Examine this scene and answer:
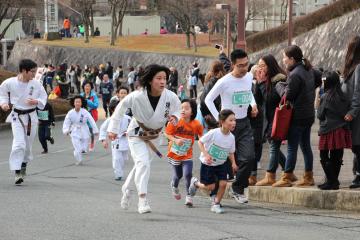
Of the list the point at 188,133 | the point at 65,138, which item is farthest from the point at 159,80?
the point at 65,138

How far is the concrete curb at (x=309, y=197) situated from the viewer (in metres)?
9.25

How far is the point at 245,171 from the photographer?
9914 mm

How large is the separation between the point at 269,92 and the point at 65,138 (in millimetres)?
13401

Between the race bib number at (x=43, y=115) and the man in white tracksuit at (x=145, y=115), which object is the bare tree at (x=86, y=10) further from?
the man in white tracksuit at (x=145, y=115)

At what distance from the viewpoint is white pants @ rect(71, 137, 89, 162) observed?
16578 mm

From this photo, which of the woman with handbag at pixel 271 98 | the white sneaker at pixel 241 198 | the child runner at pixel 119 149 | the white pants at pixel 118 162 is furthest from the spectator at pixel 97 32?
the white sneaker at pixel 241 198

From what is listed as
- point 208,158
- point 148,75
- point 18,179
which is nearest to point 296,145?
point 208,158

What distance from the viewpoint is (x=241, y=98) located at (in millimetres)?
10023

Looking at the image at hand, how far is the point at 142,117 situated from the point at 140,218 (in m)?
1.18

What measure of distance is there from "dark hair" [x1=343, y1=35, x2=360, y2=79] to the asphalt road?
1.67 m

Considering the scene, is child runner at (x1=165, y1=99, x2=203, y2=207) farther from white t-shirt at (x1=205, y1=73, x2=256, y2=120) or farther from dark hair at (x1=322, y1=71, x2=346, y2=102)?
dark hair at (x1=322, y1=71, x2=346, y2=102)

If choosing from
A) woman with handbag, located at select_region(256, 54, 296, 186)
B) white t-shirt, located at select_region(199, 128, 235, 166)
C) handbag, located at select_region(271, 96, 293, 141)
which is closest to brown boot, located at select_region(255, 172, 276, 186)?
woman with handbag, located at select_region(256, 54, 296, 186)

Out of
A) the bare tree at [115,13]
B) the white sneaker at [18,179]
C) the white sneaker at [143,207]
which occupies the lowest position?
the white sneaker at [18,179]

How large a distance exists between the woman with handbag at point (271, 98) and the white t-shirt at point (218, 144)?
3.35ft
